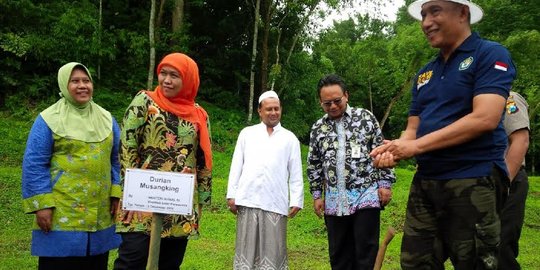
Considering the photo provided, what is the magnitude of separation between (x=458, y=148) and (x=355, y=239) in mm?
1884

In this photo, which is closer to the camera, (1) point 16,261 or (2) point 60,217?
(2) point 60,217

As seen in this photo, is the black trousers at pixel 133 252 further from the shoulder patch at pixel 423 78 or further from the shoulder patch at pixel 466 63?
the shoulder patch at pixel 466 63

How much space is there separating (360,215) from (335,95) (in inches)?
39.3

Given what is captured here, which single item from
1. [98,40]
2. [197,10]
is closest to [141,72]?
[98,40]

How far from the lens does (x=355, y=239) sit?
394 centimetres

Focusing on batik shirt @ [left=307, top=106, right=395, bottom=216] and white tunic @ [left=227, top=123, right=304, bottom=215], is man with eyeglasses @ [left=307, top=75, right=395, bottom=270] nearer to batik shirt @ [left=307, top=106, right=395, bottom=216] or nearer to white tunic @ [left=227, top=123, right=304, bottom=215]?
batik shirt @ [left=307, top=106, right=395, bottom=216]

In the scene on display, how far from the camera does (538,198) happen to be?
11703 mm

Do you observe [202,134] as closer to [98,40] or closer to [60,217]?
[60,217]

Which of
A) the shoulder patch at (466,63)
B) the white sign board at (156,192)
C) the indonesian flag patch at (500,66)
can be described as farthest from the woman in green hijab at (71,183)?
the indonesian flag patch at (500,66)

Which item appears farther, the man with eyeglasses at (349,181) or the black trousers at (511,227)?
the man with eyeglasses at (349,181)

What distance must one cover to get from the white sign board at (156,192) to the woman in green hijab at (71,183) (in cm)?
91

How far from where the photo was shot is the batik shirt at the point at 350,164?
3.94 meters

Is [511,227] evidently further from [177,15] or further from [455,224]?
[177,15]

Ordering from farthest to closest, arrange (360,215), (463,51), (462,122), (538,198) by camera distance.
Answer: (538,198) → (360,215) → (463,51) → (462,122)
